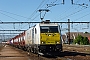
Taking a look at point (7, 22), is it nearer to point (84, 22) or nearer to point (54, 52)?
point (84, 22)

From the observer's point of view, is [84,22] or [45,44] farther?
[84,22]

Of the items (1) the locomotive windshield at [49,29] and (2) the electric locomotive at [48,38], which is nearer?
(2) the electric locomotive at [48,38]

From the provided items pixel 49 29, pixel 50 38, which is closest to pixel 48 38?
pixel 50 38

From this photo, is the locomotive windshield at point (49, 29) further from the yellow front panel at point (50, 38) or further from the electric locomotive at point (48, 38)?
the yellow front panel at point (50, 38)


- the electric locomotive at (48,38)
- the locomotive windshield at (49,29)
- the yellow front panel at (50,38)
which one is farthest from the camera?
the locomotive windshield at (49,29)

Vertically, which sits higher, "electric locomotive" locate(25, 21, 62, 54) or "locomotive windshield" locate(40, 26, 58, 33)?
"locomotive windshield" locate(40, 26, 58, 33)

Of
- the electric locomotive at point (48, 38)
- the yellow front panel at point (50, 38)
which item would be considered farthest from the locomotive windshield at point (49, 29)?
the yellow front panel at point (50, 38)

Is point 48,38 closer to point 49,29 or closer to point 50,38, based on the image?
point 50,38

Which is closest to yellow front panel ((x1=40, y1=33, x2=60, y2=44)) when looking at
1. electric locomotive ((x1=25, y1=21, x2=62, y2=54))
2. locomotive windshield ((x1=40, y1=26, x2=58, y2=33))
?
electric locomotive ((x1=25, y1=21, x2=62, y2=54))

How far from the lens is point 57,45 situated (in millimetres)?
25688

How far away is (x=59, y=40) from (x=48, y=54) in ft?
9.26

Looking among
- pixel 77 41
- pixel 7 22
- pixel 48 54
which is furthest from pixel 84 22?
pixel 77 41

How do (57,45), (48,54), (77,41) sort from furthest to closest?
(77,41)
(48,54)
(57,45)

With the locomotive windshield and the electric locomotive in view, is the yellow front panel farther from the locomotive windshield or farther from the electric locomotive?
the locomotive windshield
